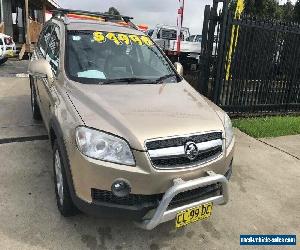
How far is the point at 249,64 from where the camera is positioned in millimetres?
7387

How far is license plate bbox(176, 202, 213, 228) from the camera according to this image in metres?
2.86

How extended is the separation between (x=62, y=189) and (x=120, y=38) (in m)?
2.11

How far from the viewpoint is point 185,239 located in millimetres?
3256

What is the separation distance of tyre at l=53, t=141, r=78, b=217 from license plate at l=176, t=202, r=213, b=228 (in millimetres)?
1008

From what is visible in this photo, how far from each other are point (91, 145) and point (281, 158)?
3.74m

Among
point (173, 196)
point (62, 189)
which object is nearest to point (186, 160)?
point (173, 196)

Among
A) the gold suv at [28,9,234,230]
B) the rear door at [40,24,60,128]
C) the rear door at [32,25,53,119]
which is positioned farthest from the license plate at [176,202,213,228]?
the rear door at [32,25,53,119]

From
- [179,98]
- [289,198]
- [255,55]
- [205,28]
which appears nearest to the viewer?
[179,98]

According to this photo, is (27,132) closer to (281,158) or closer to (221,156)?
(221,156)

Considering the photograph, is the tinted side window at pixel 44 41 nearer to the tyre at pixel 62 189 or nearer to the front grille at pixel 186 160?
the tyre at pixel 62 189

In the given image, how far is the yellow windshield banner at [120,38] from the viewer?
4.25m

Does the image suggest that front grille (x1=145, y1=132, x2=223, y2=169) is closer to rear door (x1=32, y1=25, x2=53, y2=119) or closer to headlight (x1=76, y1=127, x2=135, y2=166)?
headlight (x1=76, y1=127, x2=135, y2=166)

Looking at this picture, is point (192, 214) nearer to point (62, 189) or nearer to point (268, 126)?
point (62, 189)

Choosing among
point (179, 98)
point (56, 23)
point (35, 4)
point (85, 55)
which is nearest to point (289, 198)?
point (179, 98)
